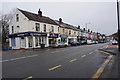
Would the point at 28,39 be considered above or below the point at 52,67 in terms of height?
above

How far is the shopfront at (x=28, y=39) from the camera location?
76.7ft

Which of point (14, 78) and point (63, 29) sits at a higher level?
point (63, 29)

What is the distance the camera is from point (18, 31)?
84.0 ft

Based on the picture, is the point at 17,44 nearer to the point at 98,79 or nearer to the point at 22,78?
the point at 22,78

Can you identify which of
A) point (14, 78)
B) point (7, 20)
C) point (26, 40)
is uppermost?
point (7, 20)

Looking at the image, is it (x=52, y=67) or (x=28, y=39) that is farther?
(x=28, y=39)

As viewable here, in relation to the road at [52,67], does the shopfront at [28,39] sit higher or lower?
higher

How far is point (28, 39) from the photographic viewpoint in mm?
24219

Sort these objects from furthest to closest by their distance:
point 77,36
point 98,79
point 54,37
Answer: point 77,36, point 54,37, point 98,79

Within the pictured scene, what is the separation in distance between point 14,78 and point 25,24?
2110cm

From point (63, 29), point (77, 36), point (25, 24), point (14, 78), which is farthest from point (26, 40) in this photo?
point (77, 36)

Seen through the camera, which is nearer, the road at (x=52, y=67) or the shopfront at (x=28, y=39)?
the road at (x=52, y=67)

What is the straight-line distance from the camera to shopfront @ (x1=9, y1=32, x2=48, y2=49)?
23375 mm

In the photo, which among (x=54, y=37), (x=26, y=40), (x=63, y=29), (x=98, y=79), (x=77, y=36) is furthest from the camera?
(x=77, y=36)
